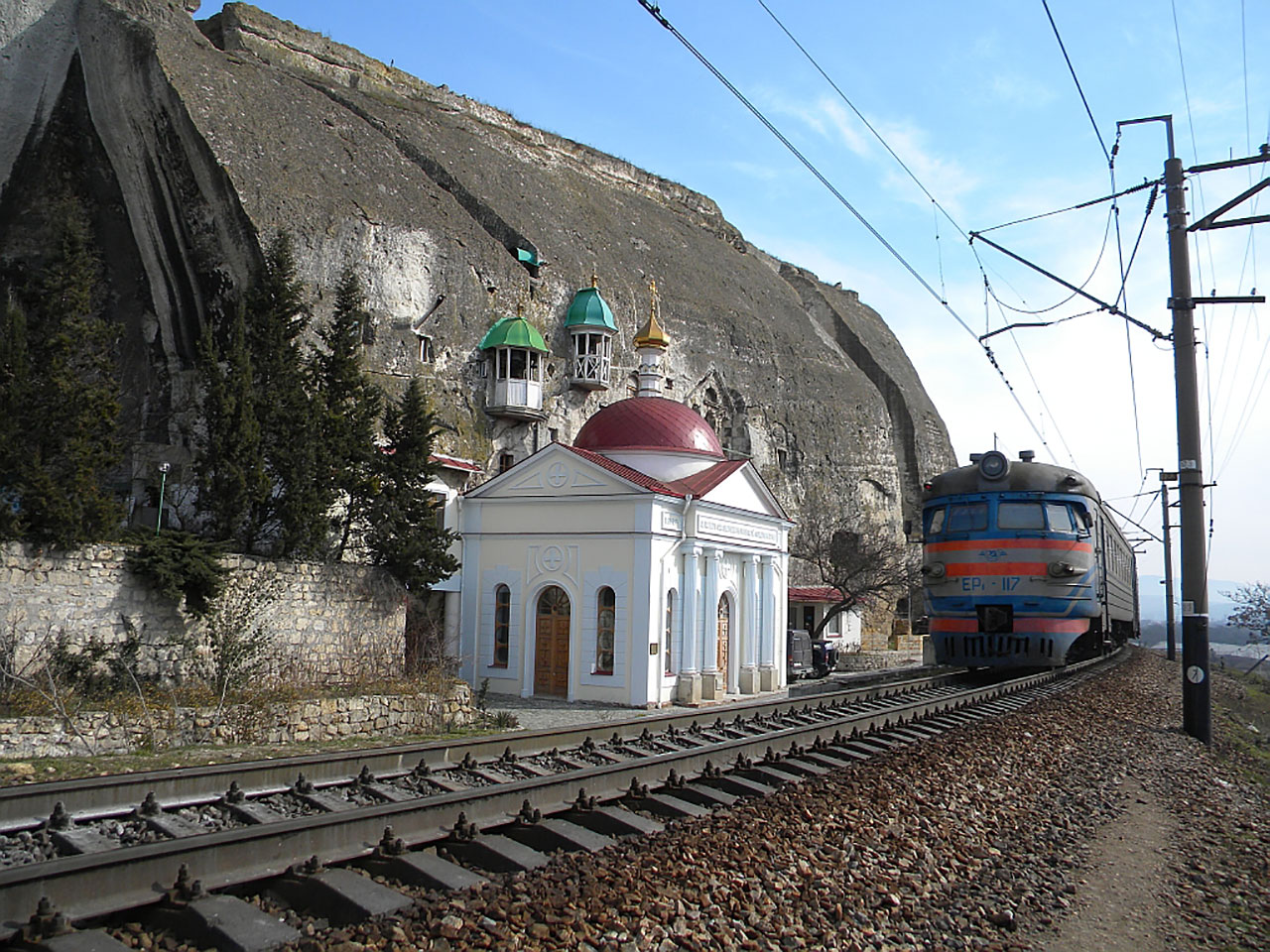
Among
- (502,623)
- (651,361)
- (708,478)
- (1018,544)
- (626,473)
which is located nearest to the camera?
(1018,544)

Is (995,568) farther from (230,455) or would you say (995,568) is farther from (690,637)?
(230,455)

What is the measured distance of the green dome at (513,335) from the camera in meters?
39.8

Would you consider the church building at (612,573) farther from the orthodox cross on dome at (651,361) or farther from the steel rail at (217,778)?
the steel rail at (217,778)

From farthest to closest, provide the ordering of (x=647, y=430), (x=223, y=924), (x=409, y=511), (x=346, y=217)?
(x=346, y=217), (x=647, y=430), (x=409, y=511), (x=223, y=924)

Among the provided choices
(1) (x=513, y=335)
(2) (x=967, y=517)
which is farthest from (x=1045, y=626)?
(1) (x=513, y=335)

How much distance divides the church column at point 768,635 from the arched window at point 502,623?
6.90m

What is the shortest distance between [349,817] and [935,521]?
683 inches

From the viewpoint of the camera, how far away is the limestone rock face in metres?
32.8

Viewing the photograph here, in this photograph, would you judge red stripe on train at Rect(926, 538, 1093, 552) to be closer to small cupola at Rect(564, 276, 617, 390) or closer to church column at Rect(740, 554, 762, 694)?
church column at Rect(740, 554, 762, 694)

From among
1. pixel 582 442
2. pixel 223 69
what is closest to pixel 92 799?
pixel 582 442

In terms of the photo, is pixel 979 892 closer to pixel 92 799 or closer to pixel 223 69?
pixel 92 799

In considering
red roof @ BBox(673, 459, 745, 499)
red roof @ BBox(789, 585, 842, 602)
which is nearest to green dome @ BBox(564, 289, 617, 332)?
red roof @ BBox(789, 585, 842, 602)

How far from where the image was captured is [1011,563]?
65.3 ft

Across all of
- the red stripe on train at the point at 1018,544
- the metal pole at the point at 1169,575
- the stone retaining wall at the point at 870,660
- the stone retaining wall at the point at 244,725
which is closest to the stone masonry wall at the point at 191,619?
the stone retaining wall at the point at 244,725
